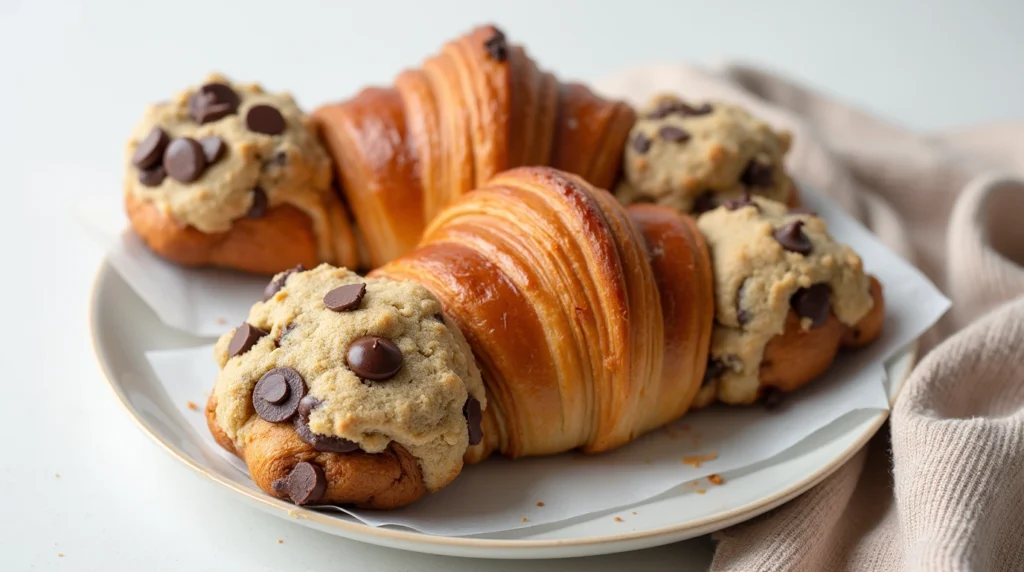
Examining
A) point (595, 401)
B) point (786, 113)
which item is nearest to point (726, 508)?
point (595, 401)

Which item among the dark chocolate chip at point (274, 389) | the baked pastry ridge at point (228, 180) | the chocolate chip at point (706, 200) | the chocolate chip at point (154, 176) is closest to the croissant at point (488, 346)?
the dark chocolate chip at point (274, 389)

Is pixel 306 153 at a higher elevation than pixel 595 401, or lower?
higher

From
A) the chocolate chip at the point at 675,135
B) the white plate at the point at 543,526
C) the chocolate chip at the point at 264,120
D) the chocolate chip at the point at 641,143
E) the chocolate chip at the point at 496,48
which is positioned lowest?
the white plate at the point at 543,526

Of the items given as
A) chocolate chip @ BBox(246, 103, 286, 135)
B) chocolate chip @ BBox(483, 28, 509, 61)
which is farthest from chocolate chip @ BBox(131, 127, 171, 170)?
A: chocolate chip @ BBox(483, 28, 509, 61)

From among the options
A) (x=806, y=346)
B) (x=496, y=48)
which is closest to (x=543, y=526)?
(x=806, y=346)

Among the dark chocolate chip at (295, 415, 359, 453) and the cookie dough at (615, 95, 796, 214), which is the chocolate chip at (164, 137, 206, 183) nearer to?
the dark chocolate chip at (295, 415, 359, 453)

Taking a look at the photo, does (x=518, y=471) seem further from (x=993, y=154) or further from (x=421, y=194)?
(x=993, y=154)

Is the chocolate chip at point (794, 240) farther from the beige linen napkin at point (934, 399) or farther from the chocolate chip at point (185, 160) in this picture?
the chocolate chip at point (185, 160)
